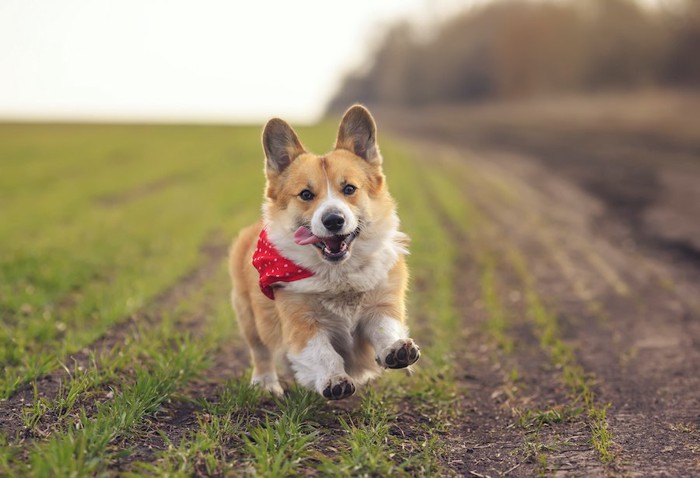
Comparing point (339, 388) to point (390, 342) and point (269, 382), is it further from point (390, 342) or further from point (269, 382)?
point (269, 382)

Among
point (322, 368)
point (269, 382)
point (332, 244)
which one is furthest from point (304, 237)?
point (269, 382)

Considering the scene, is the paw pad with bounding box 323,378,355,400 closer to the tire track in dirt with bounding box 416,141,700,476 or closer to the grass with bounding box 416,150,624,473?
the grass with bounding box 416,150,624,473

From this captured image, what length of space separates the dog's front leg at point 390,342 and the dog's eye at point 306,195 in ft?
3.07

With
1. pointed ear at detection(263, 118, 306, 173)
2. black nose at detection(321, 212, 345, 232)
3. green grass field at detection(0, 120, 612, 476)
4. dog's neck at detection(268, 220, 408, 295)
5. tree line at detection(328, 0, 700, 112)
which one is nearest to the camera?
green grass field at detection(0, 120, 612, 476)

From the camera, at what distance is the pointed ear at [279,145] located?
502cm

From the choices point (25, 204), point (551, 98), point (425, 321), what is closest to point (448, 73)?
point (551, 98)

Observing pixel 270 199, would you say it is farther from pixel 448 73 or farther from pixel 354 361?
pixel 448 73

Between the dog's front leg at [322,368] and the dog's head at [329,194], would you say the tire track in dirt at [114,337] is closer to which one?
the dog's front leg at [322,368]

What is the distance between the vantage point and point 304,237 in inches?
181

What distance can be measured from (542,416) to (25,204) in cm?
1558

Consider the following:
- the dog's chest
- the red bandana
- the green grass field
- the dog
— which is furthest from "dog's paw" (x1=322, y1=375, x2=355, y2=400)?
the red bandana

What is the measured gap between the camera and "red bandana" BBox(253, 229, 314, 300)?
4.63 meters

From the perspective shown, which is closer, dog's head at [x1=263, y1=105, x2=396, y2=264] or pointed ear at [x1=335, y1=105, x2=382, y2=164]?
dog's head at [x1=263, y1=105, x2=396, y2=264]

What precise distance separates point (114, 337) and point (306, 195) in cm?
263
